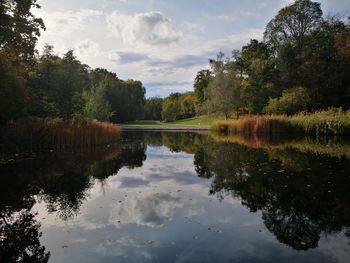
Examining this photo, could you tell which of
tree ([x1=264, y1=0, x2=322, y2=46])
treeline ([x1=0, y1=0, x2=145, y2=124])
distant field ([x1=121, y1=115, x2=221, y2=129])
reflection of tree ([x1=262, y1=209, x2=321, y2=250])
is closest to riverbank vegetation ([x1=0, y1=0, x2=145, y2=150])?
treeline ([x1=0, y1=0, x2=145, y2=124])

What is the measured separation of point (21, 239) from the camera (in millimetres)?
5754

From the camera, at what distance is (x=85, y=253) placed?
5.18 metres

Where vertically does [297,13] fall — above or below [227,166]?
above

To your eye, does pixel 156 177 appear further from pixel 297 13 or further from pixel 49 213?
pixel 297 13

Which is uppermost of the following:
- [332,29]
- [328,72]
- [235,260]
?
[332,29]

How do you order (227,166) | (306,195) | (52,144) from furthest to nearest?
(52,144)
(227,166)
(306,195)

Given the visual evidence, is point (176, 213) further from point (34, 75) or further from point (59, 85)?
point (34, 75)

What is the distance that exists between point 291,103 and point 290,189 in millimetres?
29437

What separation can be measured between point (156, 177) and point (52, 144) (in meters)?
8.87

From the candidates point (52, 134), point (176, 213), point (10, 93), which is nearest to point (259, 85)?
point (52, 134)

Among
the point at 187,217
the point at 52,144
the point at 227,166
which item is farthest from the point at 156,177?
the point at 52,144

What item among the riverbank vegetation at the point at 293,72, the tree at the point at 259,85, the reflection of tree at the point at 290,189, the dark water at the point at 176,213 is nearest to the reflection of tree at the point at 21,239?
the dark water at the point at 176,213

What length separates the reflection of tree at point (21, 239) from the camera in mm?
5074

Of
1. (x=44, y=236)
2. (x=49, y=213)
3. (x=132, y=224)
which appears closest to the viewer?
(x=44, y=236)
